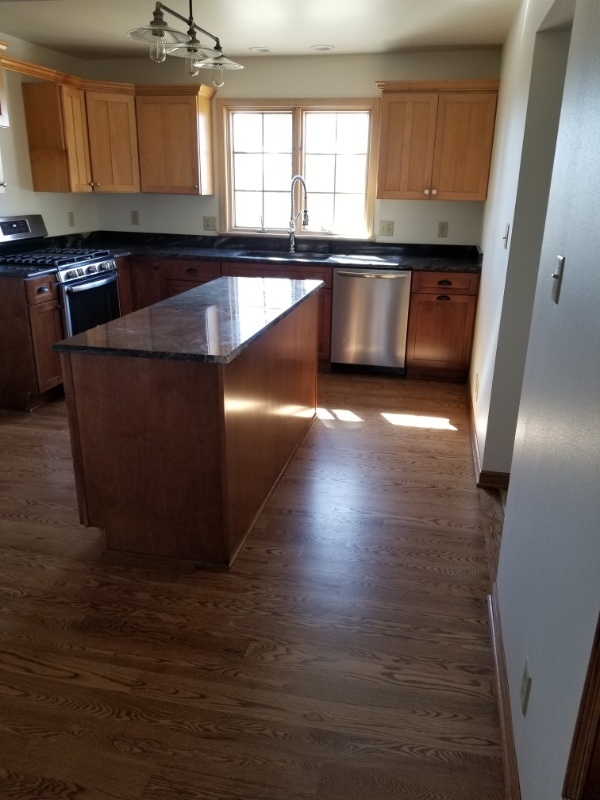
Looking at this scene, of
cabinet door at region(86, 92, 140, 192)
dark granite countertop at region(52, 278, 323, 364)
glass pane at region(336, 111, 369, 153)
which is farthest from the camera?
glass pane at region(336, 111, 369, 153)

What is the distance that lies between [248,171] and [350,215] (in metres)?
0.97

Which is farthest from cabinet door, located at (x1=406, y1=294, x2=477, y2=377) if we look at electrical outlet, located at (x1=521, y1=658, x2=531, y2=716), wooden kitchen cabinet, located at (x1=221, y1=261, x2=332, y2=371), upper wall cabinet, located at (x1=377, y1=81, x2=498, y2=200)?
electrical outlet, located at (x1=521, y1=658, x2=531, y2=716)

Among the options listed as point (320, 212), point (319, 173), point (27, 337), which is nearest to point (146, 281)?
point (27, 337)

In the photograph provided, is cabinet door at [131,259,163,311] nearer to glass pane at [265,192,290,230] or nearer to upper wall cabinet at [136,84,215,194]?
upper wall cabinet at [136,84,215,194]

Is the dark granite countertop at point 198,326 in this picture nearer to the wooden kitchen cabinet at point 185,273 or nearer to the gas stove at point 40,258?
the gas stove at point 40,258

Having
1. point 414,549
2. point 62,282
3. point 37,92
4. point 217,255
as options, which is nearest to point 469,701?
point 414,549

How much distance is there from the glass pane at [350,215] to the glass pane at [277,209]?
0.44 m

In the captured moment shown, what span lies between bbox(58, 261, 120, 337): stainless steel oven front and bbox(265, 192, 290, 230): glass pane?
145 cm

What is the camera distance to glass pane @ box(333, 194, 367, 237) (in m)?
5.02

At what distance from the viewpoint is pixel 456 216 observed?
15.8ft

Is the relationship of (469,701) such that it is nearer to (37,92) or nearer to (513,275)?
(513,275)

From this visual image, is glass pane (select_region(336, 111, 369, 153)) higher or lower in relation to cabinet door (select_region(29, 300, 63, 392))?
higher

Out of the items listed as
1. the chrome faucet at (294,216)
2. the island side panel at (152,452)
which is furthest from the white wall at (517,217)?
the chrome faucet at (294,216)

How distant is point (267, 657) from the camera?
1.85m
